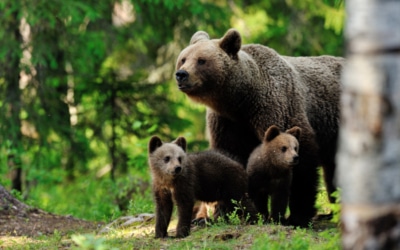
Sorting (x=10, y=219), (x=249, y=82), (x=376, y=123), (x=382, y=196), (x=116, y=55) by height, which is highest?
(x=116, y=55)

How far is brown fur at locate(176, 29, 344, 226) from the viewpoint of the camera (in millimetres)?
8227

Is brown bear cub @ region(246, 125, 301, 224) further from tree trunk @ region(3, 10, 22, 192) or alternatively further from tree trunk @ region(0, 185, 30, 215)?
tree trunk @ region(3, 10, 22, 192)

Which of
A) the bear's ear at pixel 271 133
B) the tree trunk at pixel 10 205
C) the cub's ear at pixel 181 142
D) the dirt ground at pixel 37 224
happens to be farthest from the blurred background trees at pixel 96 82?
the bear's ear at pixel 271 133

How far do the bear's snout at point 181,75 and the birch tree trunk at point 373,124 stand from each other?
4436mm

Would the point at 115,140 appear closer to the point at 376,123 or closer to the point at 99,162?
the point at 99,162

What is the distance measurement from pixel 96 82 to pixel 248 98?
755cm

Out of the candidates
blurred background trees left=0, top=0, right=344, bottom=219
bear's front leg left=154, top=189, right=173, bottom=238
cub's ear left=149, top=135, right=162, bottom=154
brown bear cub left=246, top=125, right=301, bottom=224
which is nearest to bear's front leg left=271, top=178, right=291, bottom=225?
brown bear cub left=246, top=125, right=301, bottom=224

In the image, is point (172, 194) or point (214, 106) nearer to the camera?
point (172, 194)

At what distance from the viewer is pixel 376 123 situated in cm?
351

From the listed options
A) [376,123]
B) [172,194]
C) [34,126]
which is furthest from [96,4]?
[376,123]

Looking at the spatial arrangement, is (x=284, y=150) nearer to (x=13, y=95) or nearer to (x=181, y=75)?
(x=181, y=75)

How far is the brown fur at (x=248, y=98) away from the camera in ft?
27.0

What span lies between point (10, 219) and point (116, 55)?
40.7 ft

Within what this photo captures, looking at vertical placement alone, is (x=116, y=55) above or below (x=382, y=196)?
above
